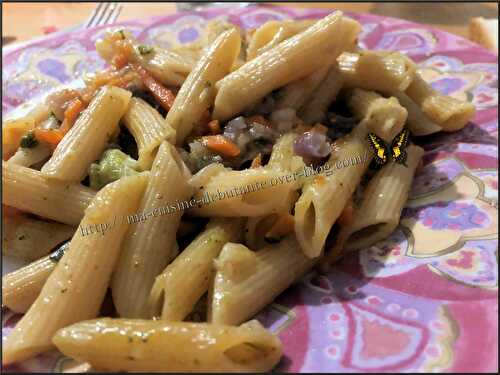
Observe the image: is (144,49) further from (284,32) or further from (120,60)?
(284,32)

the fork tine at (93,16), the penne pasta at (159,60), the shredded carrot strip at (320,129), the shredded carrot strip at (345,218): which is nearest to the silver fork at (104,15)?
the fork tine at (93,16)

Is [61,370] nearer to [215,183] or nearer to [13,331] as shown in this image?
[13,331]

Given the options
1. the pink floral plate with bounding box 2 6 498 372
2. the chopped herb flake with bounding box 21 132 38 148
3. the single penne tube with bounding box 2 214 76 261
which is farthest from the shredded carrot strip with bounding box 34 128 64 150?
the pink floral plate with bounding box 2 6 498 372

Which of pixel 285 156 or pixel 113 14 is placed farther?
pixel 113 14

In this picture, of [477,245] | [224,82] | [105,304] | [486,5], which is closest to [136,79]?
[224,82]

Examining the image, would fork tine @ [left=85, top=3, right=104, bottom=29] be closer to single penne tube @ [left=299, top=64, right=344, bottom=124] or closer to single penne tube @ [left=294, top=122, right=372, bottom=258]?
single penne tube @ [left=299, top=64, right=344, bottom=124]

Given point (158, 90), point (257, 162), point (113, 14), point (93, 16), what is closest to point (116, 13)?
point (113, 14)

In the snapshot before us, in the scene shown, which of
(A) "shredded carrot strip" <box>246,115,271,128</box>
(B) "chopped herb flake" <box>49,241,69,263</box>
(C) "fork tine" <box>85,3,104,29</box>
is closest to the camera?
(B) "chopped herb flake" <box>49,241,69,263</box>
